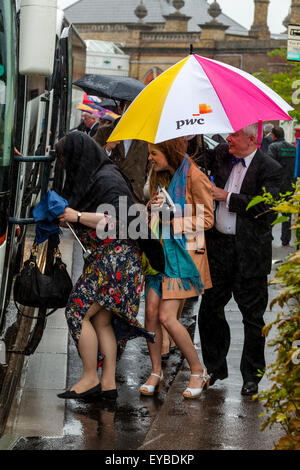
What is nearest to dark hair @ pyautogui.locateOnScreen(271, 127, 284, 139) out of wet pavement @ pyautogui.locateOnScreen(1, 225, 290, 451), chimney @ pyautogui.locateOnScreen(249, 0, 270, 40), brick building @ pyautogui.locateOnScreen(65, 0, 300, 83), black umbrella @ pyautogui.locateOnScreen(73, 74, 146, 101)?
black umbrella @ pyautogui.locateOnScreen(73, 74, 146, 101)

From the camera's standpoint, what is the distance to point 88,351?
252 inches

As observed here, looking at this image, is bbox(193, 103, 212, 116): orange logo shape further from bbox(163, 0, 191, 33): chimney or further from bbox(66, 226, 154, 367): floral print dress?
bbox(163, 0, 191, 33): chimney

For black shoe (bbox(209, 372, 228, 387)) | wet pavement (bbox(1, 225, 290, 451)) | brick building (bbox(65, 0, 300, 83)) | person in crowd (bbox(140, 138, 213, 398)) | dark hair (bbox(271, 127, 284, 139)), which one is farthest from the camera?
brick building (bbox(65, 0, 300, 83))

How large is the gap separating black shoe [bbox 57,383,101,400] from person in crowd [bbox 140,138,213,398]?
2.06ft

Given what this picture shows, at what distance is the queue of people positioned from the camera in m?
→ 6.20

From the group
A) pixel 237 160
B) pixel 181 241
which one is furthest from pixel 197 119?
pixel 181 241

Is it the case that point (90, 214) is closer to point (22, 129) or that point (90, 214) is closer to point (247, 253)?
point (247, 253)

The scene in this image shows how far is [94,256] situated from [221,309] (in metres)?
1.19

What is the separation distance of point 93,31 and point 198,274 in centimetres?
9043

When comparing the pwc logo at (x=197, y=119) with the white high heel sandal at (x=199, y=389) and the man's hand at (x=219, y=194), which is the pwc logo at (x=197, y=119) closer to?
the man's hand at (x=219, y=194)

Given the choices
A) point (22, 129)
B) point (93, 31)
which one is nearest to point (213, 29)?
point (93, 31)

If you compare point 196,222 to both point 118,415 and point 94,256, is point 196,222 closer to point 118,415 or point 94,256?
point 94,256

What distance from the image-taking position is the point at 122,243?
244 inches

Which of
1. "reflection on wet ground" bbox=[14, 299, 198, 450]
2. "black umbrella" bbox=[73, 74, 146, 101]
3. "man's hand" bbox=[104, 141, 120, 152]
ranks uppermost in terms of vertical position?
"black umbrella" bbox=[73, 74, 146, 101]
